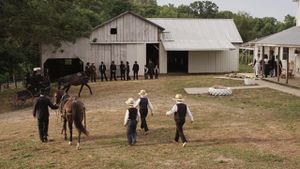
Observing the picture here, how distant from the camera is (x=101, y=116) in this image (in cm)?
1795

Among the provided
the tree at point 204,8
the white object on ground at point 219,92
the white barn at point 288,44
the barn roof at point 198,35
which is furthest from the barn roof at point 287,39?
the tree at point 204,8

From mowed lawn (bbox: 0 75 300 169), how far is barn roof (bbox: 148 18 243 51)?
16646 mm

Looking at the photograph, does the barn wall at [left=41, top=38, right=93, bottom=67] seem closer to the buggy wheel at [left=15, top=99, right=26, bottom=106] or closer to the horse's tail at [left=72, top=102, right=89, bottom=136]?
the buggy wheel at [left=15, top=99, right=26, bottom=106]

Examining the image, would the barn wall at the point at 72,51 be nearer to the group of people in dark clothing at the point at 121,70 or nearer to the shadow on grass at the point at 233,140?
the group of people in dark clothing at the point at 121,70

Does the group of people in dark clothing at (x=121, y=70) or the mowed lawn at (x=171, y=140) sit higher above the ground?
the group of people in dark clothing at (x=121, y=70)

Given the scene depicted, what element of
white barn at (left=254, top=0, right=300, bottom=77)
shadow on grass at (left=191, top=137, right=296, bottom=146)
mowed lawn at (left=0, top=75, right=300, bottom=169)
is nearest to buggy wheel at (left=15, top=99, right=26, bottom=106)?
mowed lawn at (left=0, top=75, right=300, bottom=169)

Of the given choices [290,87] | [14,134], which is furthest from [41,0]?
[290,87]

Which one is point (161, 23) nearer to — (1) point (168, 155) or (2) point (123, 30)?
(2) point (123, 30)

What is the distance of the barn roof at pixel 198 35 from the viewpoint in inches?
1503

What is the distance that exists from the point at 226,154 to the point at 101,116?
23.9ft

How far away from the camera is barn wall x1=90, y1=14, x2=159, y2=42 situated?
121 feet

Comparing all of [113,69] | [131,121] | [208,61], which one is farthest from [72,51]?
[131,121]

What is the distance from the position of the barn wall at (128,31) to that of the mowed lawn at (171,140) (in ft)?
51.5

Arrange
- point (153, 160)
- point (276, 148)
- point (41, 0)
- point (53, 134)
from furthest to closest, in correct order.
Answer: point (41, 0) → point (53, 134) → point (276, 148) → point (153, 160)
